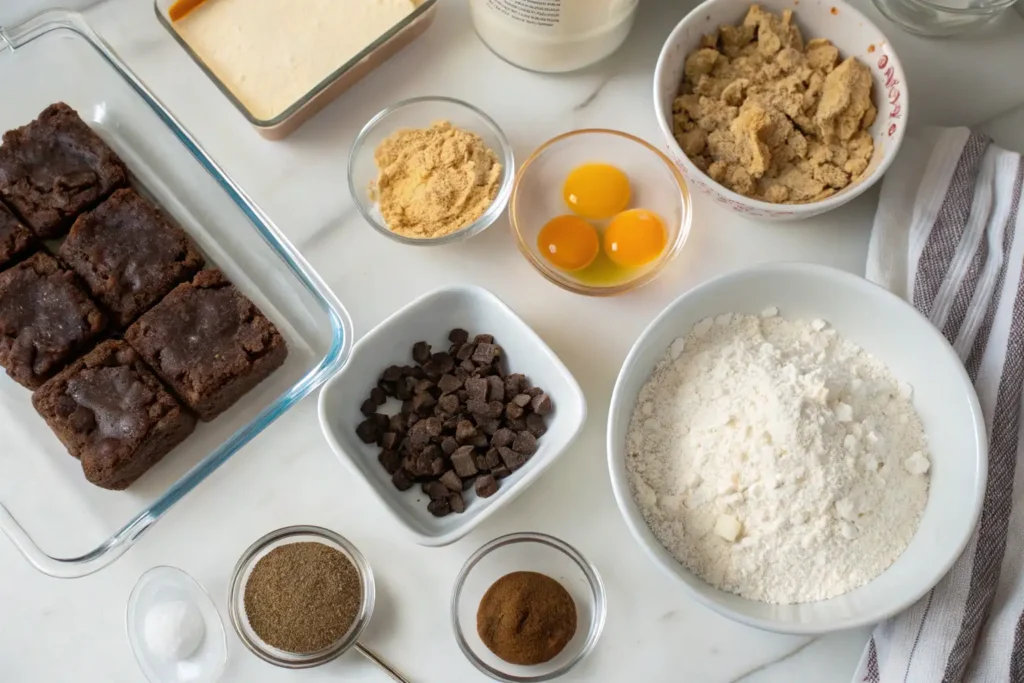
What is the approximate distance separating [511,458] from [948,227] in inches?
37.6

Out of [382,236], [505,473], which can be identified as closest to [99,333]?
[382,236]

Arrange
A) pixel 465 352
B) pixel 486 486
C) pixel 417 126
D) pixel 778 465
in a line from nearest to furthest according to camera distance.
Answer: pixel 778 465, pixel 486 486, pixel 465 352, pixel 417 126

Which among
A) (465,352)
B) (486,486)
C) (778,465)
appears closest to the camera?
(778,465)

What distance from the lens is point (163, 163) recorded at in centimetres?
178

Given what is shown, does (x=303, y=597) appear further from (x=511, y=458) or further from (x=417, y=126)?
(x=417, y=126)

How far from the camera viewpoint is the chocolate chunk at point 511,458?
1.58 meters

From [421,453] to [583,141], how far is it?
716 millimetres

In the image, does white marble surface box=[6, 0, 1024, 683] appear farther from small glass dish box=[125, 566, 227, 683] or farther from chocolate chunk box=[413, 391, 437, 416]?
chocolate chunk box=[413, 391, 437, 416]

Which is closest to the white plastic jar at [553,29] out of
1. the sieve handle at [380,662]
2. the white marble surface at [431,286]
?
the white marble surface at [431,286]

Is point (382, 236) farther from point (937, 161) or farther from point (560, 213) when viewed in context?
point (937, 161)

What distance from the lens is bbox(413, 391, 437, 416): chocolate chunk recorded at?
5.41ft

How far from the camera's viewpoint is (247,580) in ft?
5.25

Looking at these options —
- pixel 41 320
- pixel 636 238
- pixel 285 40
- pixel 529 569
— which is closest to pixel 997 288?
pixel 636 238

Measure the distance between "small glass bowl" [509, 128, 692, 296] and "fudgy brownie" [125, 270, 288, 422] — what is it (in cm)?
54
